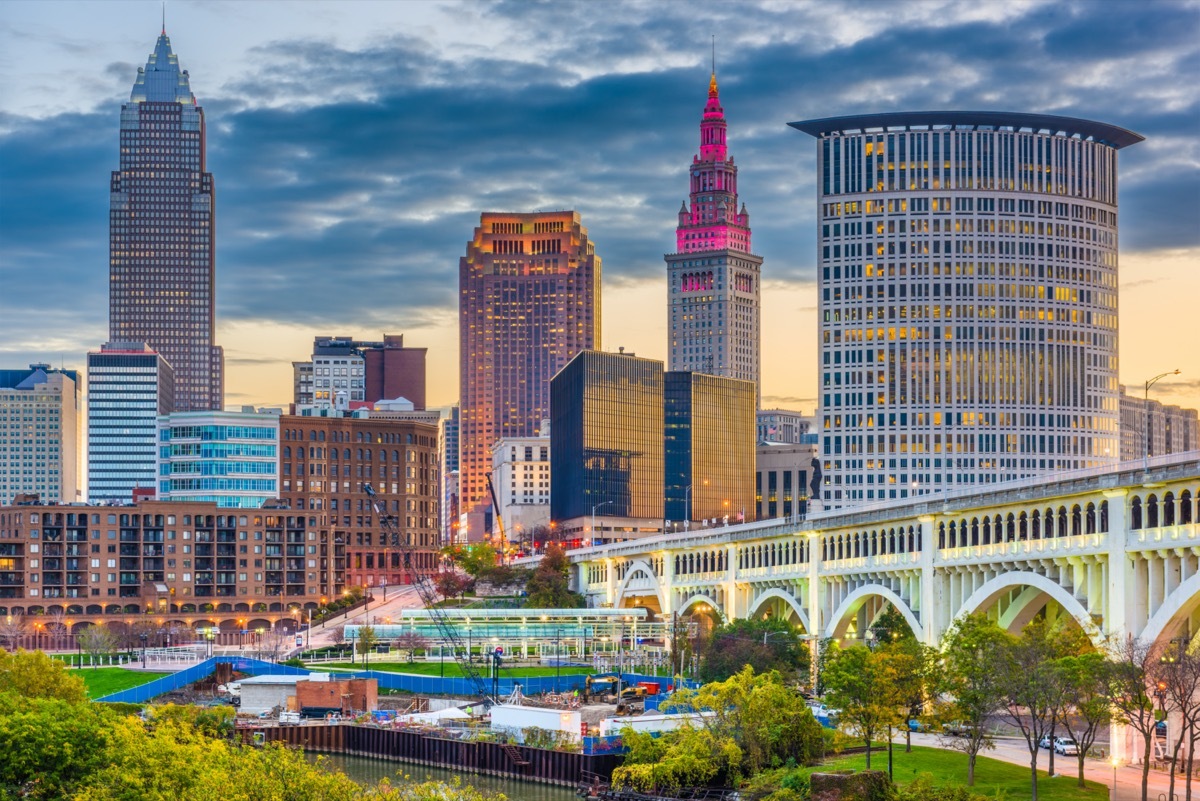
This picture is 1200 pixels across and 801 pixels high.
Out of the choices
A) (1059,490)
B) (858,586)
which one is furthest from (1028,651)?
(858,586)

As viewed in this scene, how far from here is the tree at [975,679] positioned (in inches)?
3782

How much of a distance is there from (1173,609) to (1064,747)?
13.3 meters

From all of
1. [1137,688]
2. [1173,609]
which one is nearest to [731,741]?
[1137,688]

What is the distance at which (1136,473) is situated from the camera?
107m

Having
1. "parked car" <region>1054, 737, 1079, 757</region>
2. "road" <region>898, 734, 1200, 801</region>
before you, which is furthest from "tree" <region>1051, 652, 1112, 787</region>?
"parked car" <region>1054, 737, 1079, 757</region>

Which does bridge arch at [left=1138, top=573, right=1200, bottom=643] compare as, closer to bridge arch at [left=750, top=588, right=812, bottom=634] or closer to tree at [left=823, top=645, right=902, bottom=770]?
tree at [left=823, top=645, right=902, bottom=770]

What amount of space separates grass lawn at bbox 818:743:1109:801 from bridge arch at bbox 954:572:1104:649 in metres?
12.3

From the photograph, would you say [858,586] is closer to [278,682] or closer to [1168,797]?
[278,682]

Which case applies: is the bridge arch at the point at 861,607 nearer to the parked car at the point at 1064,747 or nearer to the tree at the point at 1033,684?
the parked car at the point at 1064,747

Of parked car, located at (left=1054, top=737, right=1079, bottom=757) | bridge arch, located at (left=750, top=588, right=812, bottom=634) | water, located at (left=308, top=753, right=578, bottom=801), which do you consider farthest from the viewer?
bridge arch, located at (left=750, top=588, right=812, bottom=634)

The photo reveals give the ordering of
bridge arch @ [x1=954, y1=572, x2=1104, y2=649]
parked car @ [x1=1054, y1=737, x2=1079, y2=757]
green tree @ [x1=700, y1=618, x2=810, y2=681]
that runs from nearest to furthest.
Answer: parked car @ [x1=1054, y1=737, x2=1079, y2=757] < bridge arch @ [x1=954, y1=572, x2=1104, y2=649] < green tree @ [x1=700, y1=618, x2=810, y2=681]

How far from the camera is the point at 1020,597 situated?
5089 inches

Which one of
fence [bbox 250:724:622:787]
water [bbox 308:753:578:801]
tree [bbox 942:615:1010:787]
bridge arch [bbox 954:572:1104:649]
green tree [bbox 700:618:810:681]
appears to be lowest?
water [bbox 308:753:578:801]

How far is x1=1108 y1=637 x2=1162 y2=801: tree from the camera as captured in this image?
90.2m
